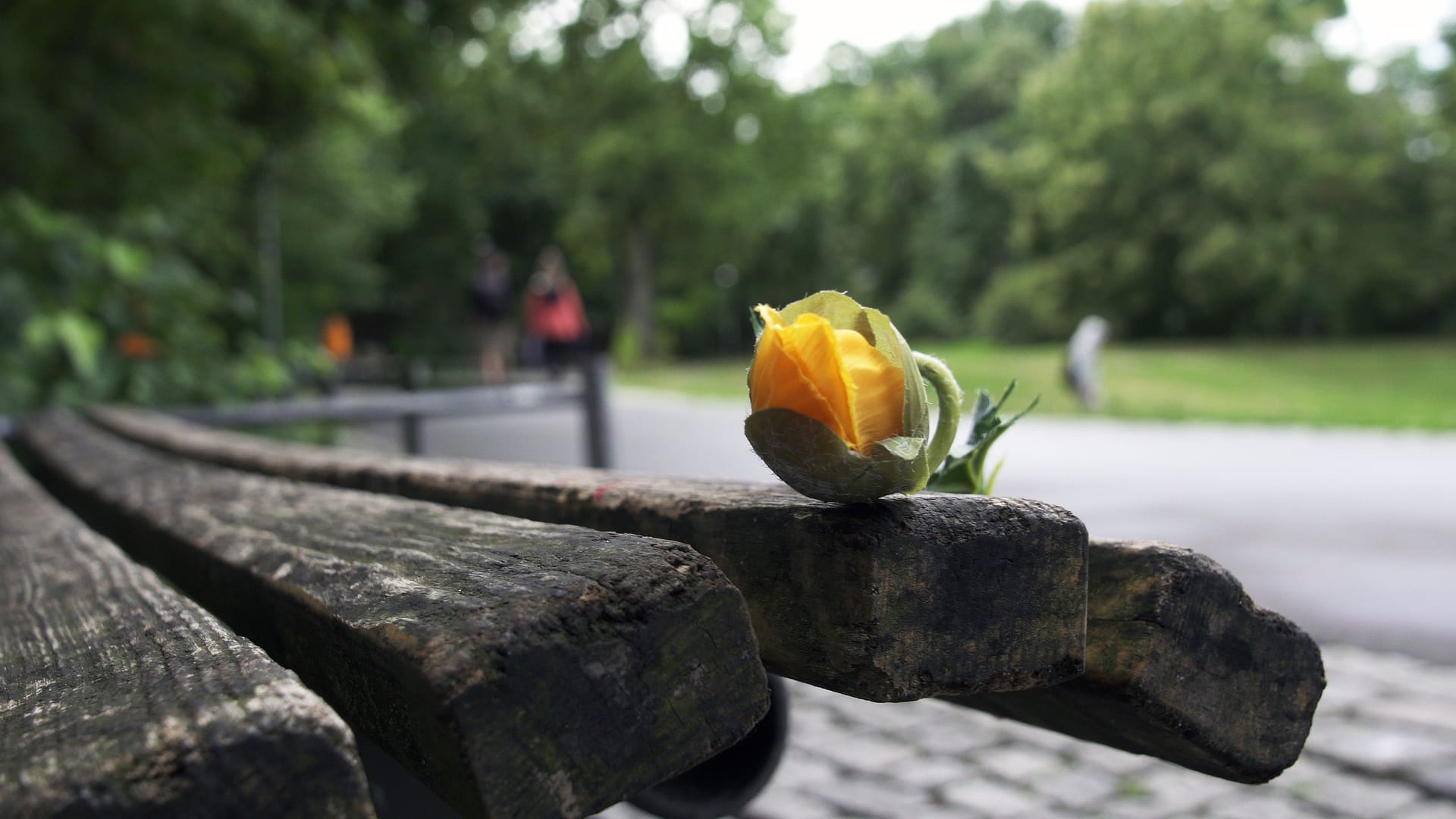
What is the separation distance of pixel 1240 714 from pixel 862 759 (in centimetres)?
197

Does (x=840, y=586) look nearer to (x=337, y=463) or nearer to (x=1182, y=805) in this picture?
(x=337, y=463)

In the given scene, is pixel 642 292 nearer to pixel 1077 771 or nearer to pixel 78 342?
pixel 78 342

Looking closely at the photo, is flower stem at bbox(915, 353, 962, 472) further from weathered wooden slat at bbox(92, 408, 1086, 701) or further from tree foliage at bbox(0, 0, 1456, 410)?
tree foliage at bbox(0, 0, 1456, 410)

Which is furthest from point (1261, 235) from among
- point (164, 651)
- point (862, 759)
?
point (164, 651)

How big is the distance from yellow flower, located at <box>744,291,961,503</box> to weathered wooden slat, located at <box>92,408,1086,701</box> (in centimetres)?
4

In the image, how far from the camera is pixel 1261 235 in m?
34.1

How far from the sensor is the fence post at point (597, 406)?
6.30 m

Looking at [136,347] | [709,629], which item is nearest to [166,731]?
[709,629]

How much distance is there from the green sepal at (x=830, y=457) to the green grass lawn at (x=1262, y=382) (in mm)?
8443

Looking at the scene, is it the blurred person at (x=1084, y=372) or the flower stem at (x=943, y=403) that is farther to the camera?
the blurred person at (x=1084, y=372)

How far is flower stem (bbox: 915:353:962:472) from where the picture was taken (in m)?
1.12

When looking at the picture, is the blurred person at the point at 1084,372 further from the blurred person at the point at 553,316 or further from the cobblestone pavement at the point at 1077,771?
the cobblestone pavement at the point at 1077,771

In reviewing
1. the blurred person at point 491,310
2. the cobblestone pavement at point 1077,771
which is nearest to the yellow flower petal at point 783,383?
the cobblestone pavement at point 1077,771

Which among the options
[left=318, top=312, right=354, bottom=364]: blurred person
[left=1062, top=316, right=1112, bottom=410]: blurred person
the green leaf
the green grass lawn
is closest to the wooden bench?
the green leaf
